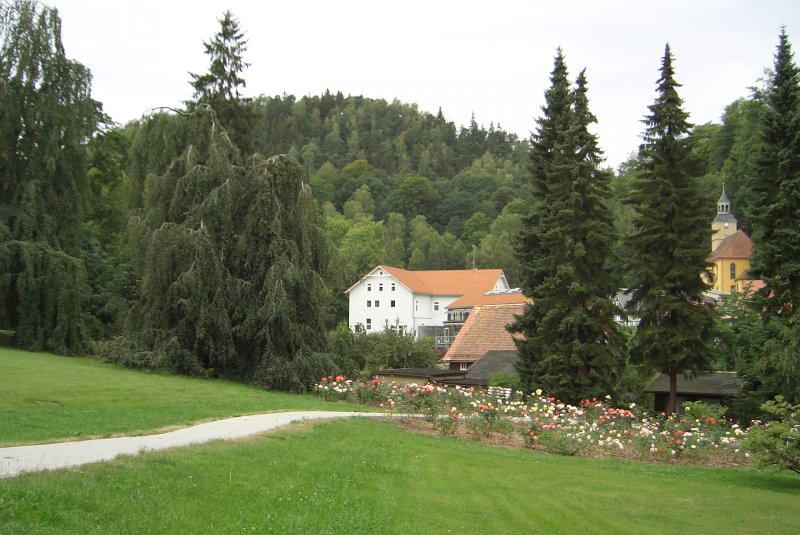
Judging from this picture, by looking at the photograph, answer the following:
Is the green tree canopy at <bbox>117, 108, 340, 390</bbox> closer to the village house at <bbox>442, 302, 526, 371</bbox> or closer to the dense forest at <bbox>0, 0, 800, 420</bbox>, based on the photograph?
the dense forest at <bbox>0, 0, 800, 420</bbox>

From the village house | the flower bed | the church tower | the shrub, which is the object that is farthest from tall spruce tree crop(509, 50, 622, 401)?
the church tower

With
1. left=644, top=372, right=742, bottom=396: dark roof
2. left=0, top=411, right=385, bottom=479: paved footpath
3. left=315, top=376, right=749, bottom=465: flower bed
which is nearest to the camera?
left=0, top=411, right=385, bottom=479: paved footpath

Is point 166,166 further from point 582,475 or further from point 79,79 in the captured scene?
point 582,475

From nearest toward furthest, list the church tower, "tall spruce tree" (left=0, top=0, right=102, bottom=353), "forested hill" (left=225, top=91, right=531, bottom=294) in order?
1. "tall spruce tree" (left=0, top=0, right=102, bottom=353)
2. the church tower
3. "forested hill" (left=225, top=91, right=531, bottom=294)

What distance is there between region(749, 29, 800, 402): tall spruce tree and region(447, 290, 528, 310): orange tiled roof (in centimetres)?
3521

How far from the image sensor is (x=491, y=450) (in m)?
14.7

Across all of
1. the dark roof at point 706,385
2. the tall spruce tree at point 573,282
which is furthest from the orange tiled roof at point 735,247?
the tall spruce tree at point 573,282

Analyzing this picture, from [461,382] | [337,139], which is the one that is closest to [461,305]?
[461,382]

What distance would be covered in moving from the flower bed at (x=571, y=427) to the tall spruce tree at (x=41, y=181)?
11.1m

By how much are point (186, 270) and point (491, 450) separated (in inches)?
520

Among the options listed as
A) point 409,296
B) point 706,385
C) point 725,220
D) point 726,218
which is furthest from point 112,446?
point 725,220

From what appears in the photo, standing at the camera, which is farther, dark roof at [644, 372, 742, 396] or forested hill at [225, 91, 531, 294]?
forested hill at [225, 91, 531, 294]

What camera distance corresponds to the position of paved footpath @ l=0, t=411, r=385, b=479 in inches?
313

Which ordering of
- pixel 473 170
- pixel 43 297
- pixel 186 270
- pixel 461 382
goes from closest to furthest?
pixel 43 297 → pixel 186 270 → pixel 461 382 → pixel 473 170
